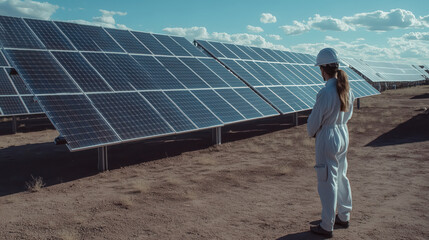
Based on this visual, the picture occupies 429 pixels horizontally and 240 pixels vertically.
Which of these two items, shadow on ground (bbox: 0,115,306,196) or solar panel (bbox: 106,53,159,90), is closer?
shadow on ground (bbox: 0,115,306,196)

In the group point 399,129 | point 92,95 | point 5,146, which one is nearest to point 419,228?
point 92,95

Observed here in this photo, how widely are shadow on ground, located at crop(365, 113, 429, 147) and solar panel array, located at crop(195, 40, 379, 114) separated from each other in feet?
12.3

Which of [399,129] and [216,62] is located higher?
[216,62]

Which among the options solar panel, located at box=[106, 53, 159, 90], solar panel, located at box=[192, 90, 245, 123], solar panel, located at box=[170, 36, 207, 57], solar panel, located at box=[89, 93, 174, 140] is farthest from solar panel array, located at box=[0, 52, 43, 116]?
solar panel, located at box=[192, 90, 245, 123]

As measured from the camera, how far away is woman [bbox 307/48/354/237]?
4.71 m

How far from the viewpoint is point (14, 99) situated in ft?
57.6

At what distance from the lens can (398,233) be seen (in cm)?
535

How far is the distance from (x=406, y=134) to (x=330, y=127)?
40.1ft

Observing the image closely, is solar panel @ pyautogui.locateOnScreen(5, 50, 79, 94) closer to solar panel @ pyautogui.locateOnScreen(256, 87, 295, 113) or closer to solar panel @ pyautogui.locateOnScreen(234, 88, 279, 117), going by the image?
solar panel @ pyautogui.locateOnScreen(234, 88, 279, 117)

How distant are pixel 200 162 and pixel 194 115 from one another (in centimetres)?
177

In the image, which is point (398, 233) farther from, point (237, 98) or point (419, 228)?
point (237, 98)

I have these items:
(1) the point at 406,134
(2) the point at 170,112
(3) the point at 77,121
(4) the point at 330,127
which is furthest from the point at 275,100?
(4) the point at 330,127

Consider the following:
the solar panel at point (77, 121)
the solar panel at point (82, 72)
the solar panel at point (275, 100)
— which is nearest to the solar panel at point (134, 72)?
the solar panel at point (82, 72)

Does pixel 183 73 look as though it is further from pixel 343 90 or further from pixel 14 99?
pixel 14 99
